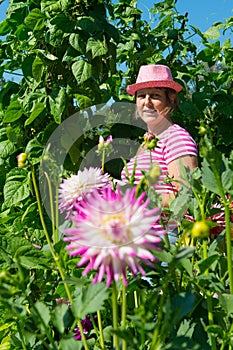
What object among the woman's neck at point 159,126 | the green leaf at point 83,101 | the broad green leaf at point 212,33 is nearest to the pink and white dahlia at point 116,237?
the woman's neck at point 159,126

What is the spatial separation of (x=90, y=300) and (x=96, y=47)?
5.23 ft

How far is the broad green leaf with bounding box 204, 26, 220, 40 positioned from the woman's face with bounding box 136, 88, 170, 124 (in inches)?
45.0

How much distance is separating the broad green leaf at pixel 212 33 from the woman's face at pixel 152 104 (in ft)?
3.75

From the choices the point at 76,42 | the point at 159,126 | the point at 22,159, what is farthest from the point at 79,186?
the point at 76,42

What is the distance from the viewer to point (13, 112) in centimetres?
212

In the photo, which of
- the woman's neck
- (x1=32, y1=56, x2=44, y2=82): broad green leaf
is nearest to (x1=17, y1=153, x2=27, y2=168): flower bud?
the woman's neck

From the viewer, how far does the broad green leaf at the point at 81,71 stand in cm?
197

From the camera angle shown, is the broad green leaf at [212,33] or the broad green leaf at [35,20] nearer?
the broad green leaf at [35,20]

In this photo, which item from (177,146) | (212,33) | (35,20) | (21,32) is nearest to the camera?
(177,146)

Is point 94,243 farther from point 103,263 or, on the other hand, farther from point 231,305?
point 231,305

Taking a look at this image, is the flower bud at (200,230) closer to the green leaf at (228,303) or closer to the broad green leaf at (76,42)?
the green leaf at (228,303)

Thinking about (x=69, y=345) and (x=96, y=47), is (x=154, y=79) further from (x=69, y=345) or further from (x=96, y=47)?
(x=69, y=345)

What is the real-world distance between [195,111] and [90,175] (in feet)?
5.99

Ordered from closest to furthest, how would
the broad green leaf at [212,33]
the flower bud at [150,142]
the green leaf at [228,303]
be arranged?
the green leaf at [228,303]
the flower bud at [150,142]
the broad green leaf at [212,33]
